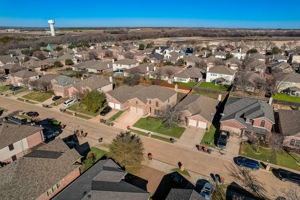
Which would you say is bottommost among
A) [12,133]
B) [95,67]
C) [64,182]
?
[64,182]

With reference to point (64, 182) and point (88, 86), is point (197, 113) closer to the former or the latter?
point (64, 182)

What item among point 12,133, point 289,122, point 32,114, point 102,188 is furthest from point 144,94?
point 289,122

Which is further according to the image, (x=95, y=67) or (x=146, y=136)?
(x=95, y=67)

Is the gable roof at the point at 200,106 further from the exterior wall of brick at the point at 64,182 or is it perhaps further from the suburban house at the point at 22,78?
the suburban house at the point at 22,78

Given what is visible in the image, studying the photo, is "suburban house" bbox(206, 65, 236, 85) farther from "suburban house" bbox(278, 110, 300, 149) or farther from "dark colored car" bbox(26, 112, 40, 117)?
"dark colored car" bbox(26, 112, 40, 117)

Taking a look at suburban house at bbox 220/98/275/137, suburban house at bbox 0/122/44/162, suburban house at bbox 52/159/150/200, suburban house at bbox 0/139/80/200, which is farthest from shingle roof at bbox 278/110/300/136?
suburban house at bbox 0/122/44/162

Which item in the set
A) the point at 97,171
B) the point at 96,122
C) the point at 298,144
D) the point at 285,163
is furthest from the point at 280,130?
the point at 96,122

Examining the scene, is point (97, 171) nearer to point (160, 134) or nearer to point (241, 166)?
point (160, 134)
